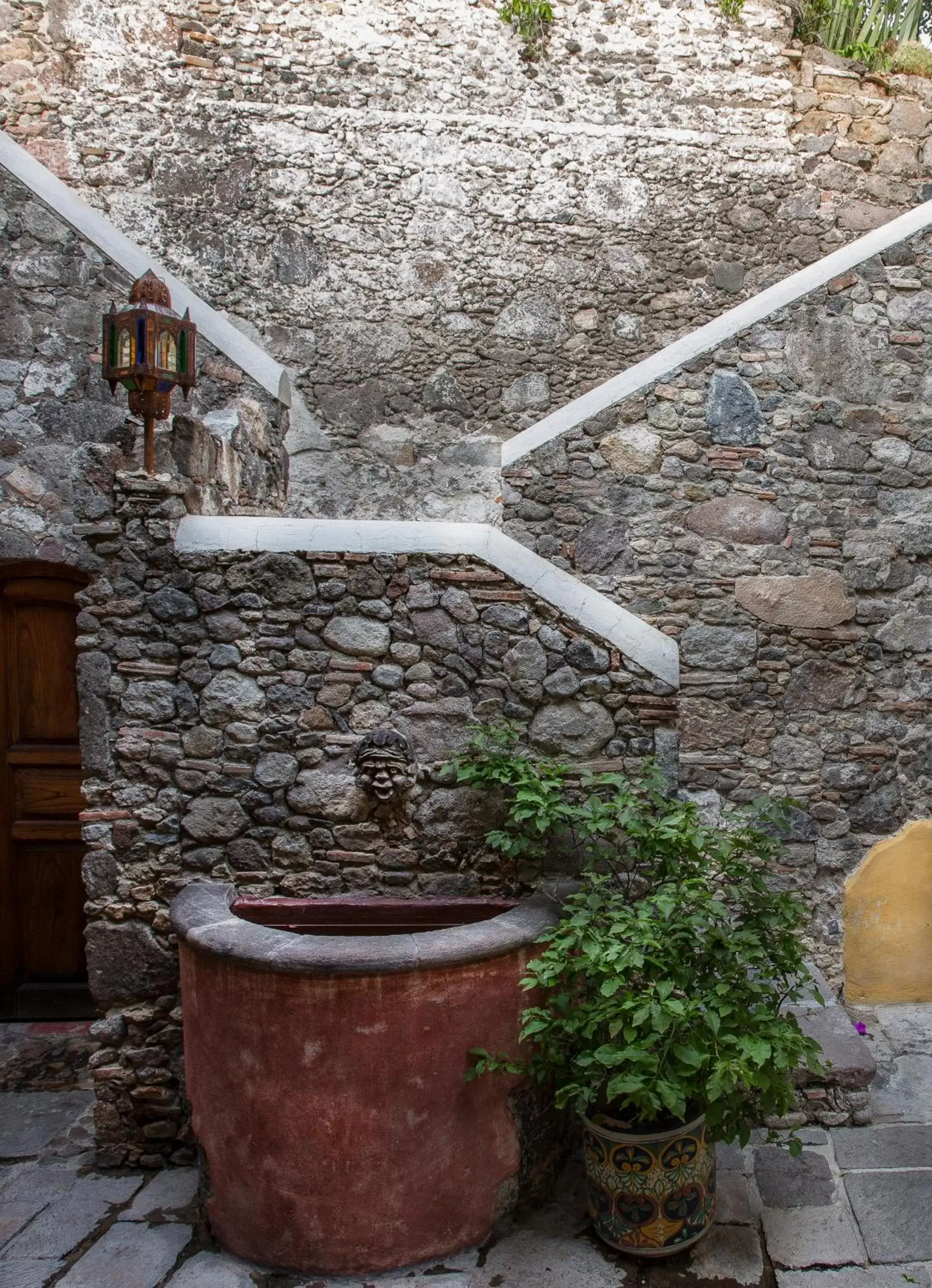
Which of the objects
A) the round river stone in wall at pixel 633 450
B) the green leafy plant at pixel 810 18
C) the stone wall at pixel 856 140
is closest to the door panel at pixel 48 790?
the round river stone in wall at pixel 633 450

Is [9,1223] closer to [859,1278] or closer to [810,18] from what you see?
[859,1278]

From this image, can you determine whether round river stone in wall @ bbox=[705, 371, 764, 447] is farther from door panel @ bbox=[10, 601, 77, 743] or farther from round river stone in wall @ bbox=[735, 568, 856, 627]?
door panel @ bbox=[10, 601, 77, 743]

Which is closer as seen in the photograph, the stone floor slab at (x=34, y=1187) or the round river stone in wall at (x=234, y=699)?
the stone floor slab at (x=34, y=1187)

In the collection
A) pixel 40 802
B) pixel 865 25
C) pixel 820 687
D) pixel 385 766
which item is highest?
pixel 865 25

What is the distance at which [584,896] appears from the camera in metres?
2.48

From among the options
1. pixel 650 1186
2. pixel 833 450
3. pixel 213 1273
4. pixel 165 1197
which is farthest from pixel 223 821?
pixel 833 450

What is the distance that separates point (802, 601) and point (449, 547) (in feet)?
4.84

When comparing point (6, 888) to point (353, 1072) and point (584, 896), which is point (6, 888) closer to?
point (353, 1072)

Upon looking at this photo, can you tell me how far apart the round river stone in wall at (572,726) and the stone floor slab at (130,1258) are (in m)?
1.69

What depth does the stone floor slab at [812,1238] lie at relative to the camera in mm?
2248

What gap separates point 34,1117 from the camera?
3.00m

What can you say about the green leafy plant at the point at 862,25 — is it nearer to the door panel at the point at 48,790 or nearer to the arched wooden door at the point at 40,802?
the arched wooden door at the point at 40,802

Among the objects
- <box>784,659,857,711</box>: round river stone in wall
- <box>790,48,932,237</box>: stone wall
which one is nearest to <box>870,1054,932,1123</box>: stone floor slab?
<box>784,659,857,711</box>: round river stone in wall

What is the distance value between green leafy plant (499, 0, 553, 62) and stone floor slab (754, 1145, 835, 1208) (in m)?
6.20
